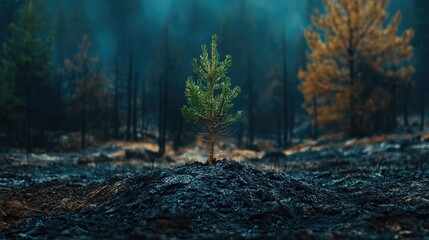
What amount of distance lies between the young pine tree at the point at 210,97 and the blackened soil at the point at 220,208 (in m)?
1.09

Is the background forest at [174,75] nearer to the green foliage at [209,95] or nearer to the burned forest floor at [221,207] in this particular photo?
the green foliage at [209,95]

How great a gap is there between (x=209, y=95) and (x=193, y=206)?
10.3 feet

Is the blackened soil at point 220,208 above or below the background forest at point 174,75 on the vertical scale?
below

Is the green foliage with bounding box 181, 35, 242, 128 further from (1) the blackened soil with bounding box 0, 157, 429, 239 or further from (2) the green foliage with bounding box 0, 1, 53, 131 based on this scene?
(2) the green foliage with bounding box 0, 1, 53, 131

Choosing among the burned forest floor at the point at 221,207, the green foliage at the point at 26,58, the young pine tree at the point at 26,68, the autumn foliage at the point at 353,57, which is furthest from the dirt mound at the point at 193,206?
the green foliage at the point at 26,58

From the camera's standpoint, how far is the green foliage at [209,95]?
9656 mm

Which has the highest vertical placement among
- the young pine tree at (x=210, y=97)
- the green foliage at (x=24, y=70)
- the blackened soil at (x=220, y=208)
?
the green foliage at (x=24, y=70)

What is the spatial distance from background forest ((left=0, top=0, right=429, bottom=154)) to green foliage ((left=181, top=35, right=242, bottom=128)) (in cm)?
63

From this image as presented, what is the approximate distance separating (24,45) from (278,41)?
49380 millimetres

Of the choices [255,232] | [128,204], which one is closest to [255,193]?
[255,232]

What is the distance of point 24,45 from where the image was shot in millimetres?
28922

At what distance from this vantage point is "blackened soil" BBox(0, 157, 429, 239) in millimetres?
5957

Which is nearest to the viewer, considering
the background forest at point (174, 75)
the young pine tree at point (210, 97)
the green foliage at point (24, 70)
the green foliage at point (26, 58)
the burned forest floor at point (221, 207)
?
the burned forest floor at point (221, 207)

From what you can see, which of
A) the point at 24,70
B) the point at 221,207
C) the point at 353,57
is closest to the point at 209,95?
the point at 221,207
